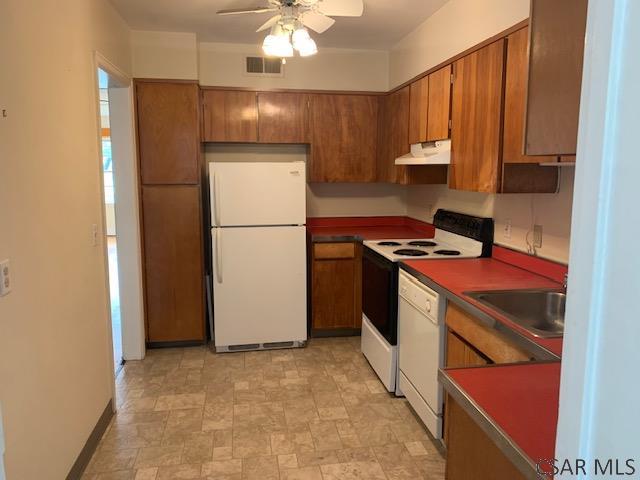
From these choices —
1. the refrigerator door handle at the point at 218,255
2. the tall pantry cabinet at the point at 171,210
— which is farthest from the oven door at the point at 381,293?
the tall pantry cabinet at the point at 171,210

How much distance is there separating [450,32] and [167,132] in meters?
2.21

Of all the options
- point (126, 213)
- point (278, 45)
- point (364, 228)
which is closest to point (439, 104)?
point (278, 45)

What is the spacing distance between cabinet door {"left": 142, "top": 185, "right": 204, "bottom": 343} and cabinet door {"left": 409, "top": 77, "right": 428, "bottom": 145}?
1757mm

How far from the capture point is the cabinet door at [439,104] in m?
2.99

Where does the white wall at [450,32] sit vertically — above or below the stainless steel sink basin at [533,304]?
above

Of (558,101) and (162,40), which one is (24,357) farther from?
(162,40)

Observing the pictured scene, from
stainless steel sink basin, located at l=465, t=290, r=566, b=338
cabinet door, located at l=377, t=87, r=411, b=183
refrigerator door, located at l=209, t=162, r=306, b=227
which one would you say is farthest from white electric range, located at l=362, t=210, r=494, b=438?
refrigerator door, located at l=209, t=162, r=306, b=227

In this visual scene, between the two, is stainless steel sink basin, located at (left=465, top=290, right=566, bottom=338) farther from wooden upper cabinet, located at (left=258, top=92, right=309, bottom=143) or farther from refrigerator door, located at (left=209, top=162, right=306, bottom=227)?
wooden upper cabinet, located at (left=258, top=92, right=309, bottom=143)

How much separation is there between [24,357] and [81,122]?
1.25 metres

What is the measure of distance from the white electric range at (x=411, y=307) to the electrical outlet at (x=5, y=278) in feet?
6.07

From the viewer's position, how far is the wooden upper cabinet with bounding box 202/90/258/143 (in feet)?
13.1

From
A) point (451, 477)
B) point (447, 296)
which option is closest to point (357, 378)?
point (447, 296)

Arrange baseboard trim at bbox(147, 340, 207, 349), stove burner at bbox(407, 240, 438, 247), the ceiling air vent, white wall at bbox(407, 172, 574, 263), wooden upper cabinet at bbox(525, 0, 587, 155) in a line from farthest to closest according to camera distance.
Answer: the ceiling air vent → baseboard trim at bbox(147, 340, 207, 349) → stove burner at bbox(407, 240, 438, 247) → white wall at bbox(407, 172, 574, 263) → wooden upper cabinet at bbox(525, 0, 587, 155)

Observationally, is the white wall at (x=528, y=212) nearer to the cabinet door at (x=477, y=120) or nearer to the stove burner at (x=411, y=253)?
the cabinet door at (x=477, y=120)
